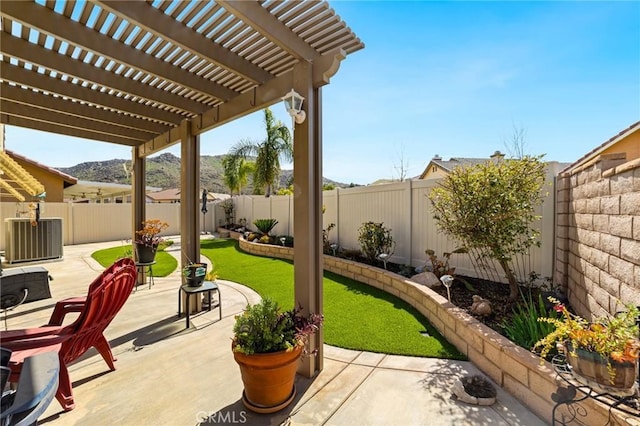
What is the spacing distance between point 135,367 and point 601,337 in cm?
394

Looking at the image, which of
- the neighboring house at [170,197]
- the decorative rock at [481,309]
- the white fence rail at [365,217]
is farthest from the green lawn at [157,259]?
the neighboring house at [170,197]

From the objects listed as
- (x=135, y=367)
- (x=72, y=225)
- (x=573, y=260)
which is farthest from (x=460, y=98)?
(x=72, y=225)

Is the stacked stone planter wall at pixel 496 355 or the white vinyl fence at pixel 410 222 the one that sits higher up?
the white vinyl fence at pixel 410 222

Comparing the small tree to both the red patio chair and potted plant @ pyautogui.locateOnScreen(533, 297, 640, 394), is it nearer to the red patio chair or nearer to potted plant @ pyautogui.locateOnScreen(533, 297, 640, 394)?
potted plant @ pyautogui.locateOnScreen(533, 297, 640, 394)

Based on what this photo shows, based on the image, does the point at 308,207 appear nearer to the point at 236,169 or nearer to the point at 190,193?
the point at 190,193

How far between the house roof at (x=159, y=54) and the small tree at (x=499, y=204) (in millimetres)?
2452

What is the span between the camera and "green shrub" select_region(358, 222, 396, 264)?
627 centimetres

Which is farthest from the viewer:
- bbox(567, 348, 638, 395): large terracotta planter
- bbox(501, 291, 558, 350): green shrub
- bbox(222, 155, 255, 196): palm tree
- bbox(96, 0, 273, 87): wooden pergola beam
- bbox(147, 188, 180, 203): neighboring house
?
bbox(147, 188, 180, 203): neighboring house

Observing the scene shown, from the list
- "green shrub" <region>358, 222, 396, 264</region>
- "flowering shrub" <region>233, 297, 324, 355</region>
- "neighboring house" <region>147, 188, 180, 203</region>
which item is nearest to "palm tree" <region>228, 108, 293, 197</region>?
"green shrub" <region>358, 222, 396, 264</region>

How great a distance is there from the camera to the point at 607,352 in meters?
1.71

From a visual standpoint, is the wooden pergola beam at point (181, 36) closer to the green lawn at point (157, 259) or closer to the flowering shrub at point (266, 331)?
the flowering shrub at point (266, 331)

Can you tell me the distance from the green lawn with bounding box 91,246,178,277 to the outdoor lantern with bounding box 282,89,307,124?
604 centimetres

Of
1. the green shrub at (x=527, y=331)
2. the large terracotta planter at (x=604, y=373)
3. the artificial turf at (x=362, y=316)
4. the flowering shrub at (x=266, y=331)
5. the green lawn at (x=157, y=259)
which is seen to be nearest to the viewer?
the large terracotta planter at (x=604, y=373)

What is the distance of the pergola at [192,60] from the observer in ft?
7.30
